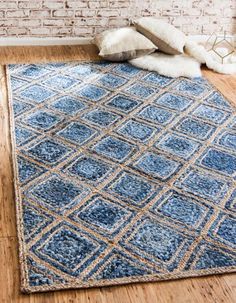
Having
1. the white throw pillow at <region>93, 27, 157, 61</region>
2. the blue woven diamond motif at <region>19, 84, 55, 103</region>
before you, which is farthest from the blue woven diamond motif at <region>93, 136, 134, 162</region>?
the white throw pillow at <region>93, 27, 157, 61</region>

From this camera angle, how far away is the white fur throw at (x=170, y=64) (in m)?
3.24

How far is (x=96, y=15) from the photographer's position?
11.9 ft

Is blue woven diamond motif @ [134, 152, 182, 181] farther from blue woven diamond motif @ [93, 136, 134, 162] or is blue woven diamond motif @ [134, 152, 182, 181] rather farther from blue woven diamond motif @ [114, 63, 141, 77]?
blue woven diamond motif @ [114, 63, 141, 77]

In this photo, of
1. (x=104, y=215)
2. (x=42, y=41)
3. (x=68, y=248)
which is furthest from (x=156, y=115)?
(x=42, y=41)

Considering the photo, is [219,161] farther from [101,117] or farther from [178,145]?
[101,117]

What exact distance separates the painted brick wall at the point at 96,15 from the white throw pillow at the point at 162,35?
230mm

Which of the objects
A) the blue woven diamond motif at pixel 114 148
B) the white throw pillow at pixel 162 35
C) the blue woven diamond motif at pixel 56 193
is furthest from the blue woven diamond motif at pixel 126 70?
the blue woven diamond motif at pixel 56 193

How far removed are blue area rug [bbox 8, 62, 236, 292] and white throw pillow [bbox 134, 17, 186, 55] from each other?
0.28 metres

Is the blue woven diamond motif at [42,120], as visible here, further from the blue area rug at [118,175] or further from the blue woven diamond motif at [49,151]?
the blue woven diamond motif at [49,151]

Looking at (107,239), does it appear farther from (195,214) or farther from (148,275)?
(195,214)

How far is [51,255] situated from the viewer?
1783 mm

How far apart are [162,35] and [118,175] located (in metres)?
1.49

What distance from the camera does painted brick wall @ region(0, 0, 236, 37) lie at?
352cm

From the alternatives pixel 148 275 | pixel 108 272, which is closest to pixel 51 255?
pixel 108 272
